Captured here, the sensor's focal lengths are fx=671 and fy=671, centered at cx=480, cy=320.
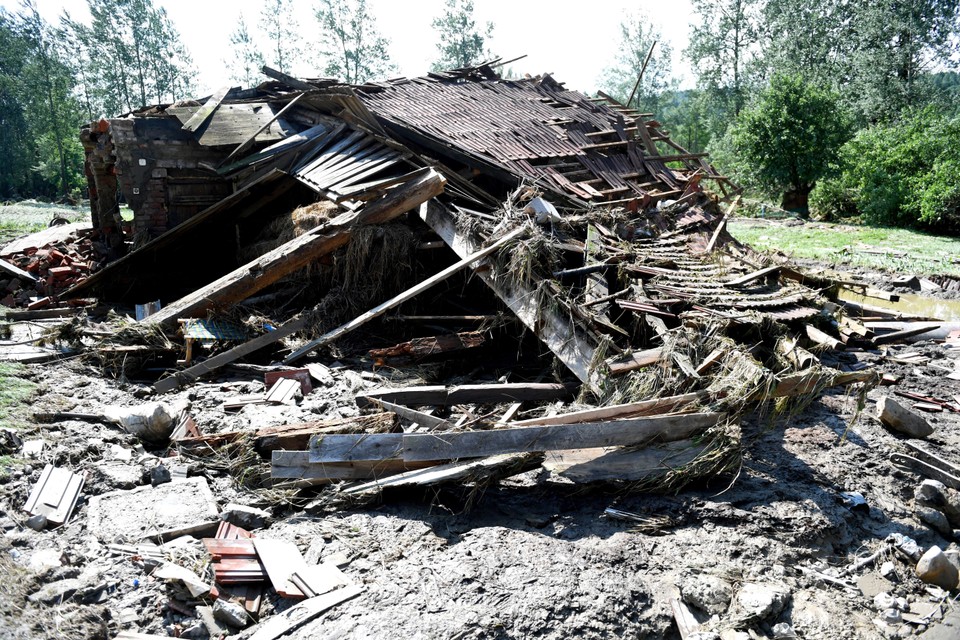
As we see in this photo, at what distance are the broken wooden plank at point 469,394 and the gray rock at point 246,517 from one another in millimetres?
1528

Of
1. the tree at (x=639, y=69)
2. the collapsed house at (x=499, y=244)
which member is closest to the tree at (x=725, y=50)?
the tree at (x=639, y=69)

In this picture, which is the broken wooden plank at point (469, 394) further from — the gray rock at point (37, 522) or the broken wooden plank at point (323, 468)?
the gray rock at point (37, 522)

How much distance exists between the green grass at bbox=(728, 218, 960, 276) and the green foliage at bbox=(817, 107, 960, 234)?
3.06 feet

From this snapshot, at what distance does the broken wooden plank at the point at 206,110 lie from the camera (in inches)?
464

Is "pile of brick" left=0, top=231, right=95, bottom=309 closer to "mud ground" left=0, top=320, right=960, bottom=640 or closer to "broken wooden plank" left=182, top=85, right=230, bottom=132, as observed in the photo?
"broken wooden plank" left=182, top=85, right=230, bottom=132

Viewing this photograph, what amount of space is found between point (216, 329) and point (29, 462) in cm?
315

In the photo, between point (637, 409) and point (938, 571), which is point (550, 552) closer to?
point (637, 409)

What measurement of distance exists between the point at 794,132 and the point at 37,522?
Result: 2419 cm

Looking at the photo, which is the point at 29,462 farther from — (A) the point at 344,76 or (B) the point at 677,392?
(A) the point at 344,76

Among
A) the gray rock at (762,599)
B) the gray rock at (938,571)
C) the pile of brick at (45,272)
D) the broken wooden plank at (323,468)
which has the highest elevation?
the pile of brick at (45,272)

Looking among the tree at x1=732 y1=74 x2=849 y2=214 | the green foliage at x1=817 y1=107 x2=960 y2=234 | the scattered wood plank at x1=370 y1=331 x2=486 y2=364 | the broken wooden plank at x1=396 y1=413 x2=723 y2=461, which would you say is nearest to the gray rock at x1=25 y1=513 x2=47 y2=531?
the broken wooden plank at x1=396 y1=413 x2=723 y2=461

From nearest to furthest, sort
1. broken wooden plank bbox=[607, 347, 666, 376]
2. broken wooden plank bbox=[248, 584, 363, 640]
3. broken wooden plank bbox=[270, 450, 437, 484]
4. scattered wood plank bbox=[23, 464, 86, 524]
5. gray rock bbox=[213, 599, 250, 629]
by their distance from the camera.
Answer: broken wooden plank bbox=[248, 584, 363, 640] → gray rock bbox=[213, 599, 250, 629] → scattered wood plank bbox=[23, 464, 86, 524] → broken wooden plank bbox=[270, 450, 437, 484] → broken wooden plank bbox=[607, 347, 666, 376]

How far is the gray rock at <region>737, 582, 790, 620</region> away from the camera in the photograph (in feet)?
13.9

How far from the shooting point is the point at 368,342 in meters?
9.12
